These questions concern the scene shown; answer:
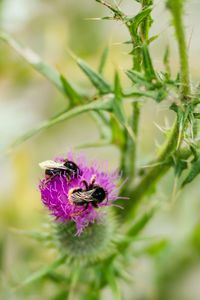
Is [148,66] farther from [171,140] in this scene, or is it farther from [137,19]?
[171,140]

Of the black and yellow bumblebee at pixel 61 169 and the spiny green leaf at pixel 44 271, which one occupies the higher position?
the black and yellow bumblebee at pixel 61 169

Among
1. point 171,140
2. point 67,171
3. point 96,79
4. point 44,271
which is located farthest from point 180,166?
point 44,271

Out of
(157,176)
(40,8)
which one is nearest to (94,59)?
(40,8)

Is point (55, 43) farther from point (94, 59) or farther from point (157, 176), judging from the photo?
point (157, 176)

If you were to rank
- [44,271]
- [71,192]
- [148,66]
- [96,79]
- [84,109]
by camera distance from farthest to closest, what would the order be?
[44,271]
[96,79]
[84,109]
[71,192]
[148,66]

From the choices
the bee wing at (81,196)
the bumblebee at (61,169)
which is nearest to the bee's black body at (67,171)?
the bumblebee at (61,169)

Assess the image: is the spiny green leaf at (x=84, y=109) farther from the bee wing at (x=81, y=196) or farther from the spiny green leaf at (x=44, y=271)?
the spiny green leaf at (x=44, y=271)
